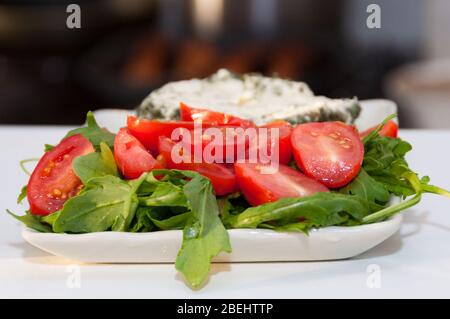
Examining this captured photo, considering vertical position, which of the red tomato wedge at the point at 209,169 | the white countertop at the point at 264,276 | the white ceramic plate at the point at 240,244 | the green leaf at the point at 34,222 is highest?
the red tomato wedge at the point at 209,169

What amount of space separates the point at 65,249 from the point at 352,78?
3194 millimetres

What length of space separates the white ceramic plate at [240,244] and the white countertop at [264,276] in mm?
21

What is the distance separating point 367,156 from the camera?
5.47ft

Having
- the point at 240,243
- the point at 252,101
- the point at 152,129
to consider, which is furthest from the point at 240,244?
the point at 252,101

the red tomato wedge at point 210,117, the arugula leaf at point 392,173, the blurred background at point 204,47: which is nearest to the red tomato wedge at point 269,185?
the arugula leaf at point 392,173

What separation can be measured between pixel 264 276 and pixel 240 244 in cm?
7

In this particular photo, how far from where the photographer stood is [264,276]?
1.44 m

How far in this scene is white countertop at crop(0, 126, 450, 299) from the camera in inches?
54.5

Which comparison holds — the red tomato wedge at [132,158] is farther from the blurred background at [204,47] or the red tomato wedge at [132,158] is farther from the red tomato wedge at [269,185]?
the blurred background at [204,47]

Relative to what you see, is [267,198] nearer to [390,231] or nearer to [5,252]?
[390,231]

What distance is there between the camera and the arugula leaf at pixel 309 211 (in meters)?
1.43

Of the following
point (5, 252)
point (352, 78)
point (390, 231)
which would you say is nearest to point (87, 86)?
point (352, 78)

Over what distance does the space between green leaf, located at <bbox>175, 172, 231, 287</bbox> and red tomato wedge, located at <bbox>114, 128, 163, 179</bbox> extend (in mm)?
126

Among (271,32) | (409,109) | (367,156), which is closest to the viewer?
(367,156)
